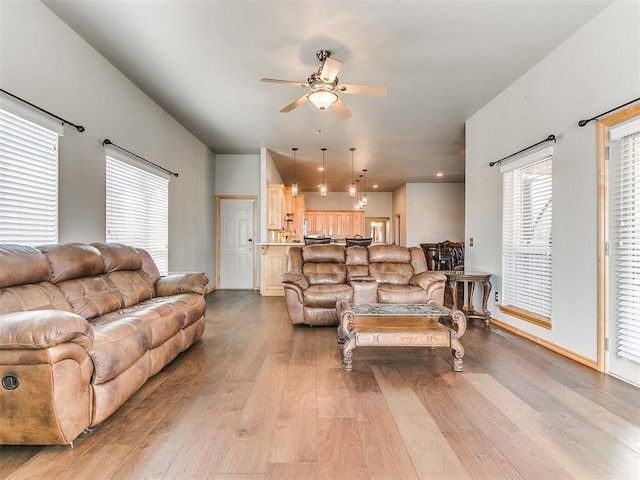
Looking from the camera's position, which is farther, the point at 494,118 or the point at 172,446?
the point at 494,118

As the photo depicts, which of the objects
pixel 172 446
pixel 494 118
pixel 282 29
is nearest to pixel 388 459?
pixel 172 446

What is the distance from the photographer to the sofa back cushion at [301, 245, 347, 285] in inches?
170

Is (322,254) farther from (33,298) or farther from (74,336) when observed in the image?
(74,336)

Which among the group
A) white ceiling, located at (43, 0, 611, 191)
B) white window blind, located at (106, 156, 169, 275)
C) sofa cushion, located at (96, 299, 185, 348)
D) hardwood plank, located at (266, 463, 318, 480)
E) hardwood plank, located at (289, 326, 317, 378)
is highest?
white ceiling, located at (43, 0, 611, 191)

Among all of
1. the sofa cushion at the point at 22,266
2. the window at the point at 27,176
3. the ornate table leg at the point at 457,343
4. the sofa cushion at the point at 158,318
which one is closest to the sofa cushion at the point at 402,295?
the ornate table leg at the point at 457,343

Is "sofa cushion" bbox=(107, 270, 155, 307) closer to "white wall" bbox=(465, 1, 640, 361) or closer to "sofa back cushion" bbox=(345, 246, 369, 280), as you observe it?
"sofa back cushion" bbox=(345, 246, 369, 280)

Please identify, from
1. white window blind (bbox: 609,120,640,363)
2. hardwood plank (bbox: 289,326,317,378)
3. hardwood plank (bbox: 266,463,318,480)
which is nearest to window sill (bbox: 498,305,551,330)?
white window blind (bbox: 609,120,640,363)

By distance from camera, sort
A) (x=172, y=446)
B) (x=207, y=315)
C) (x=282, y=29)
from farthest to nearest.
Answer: (x=207, y=315)
(x=282, y=29)
(x=172, y=446)

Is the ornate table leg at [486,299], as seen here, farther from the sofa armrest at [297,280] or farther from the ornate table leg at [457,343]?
the sofa armrest at [297,280]

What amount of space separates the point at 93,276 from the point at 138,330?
0.93m

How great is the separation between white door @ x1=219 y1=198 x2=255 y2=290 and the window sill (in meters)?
4.90

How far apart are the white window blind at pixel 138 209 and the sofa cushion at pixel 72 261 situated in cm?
102

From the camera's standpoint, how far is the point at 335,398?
2.09 meters

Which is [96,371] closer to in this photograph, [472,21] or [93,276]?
[93,276]
